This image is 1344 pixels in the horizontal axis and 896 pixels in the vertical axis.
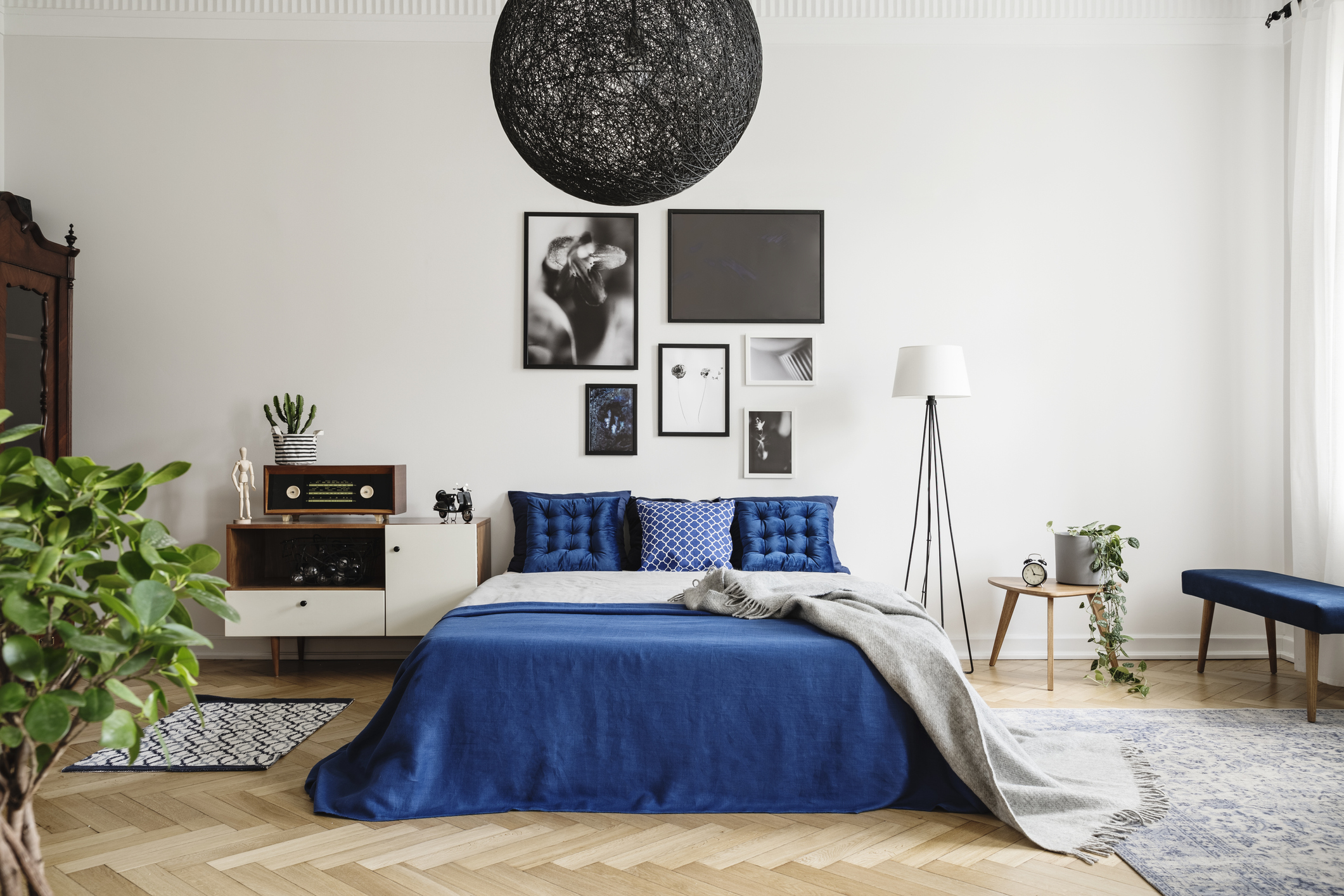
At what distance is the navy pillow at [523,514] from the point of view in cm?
412

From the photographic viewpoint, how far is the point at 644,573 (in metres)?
3.80

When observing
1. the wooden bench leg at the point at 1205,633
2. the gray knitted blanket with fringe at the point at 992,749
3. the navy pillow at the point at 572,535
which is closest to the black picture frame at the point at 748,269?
the navy pillow at the point at 572,535

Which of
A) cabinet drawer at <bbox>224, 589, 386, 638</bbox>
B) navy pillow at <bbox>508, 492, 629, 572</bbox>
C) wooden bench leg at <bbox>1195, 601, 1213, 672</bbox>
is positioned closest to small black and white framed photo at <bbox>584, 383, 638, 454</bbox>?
navy pillow at <bbox>508, 492, 629, 572</bbox>

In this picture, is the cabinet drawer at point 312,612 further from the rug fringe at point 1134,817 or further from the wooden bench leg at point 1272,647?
the wooden bench leg at point 1272,647

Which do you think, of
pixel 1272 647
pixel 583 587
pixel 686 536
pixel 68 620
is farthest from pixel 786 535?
pixel 68 620

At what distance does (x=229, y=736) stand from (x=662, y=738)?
71.3 inches

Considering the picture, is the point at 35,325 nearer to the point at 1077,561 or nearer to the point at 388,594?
the point at 388,594

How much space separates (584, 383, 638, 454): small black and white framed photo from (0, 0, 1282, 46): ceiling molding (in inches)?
78.5

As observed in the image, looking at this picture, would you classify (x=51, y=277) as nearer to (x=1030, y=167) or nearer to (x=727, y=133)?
(x=727, y=133)

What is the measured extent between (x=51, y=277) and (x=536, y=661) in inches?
136

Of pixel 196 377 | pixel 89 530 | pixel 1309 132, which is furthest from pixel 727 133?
pixel 1309 132

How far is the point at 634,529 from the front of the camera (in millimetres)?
4199

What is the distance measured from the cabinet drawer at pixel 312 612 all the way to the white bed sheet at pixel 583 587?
71cm

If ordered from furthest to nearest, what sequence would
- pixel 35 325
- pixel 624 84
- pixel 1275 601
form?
pixel 35 325 < pixel 1275 601 < pixel 624 84
